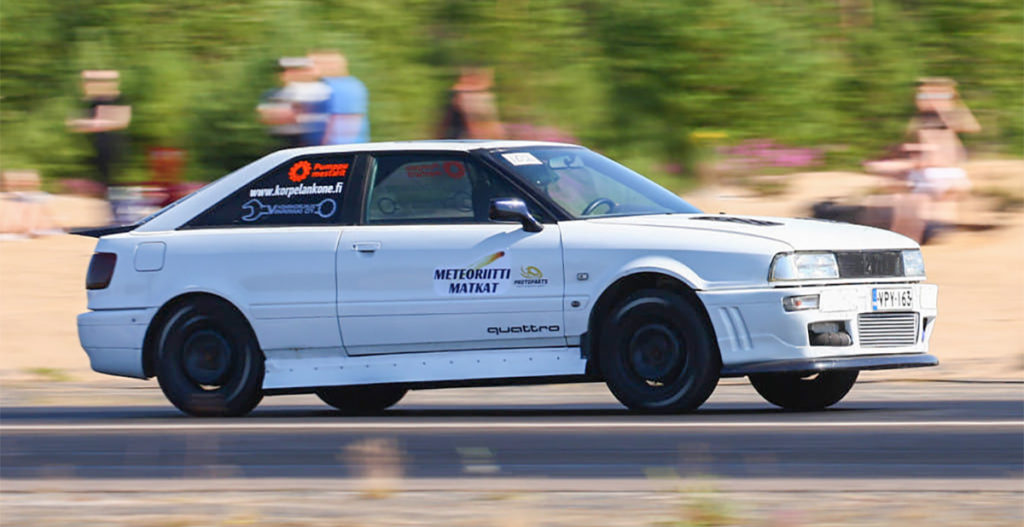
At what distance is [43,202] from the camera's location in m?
17.4

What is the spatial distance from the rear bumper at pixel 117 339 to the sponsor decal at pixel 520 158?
2.07 meters

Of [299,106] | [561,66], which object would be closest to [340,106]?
[299,106]

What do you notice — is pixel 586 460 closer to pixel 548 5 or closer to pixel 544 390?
pixel 544 390

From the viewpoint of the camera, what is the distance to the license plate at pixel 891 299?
29.3ft

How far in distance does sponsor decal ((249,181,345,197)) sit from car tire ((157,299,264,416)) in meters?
0.64

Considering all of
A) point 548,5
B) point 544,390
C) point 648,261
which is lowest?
point 544,390

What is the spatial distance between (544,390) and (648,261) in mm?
2861

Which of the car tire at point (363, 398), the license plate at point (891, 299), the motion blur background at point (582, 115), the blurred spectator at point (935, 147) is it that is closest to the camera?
the license plate at point (891, 299)

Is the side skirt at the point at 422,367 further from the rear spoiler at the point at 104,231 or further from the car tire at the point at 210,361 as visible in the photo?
the rear spoiler at the point at 104,231

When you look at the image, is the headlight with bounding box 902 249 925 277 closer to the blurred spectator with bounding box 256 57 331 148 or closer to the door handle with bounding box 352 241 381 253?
the door handle with bounding box 352 241 381 253

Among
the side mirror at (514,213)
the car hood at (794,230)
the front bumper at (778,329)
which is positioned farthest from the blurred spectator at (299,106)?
the front bumper at (778,329)

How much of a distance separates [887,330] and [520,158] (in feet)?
6.74

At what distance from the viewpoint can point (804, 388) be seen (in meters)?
9.80

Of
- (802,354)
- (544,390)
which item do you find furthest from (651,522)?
(544,390)
